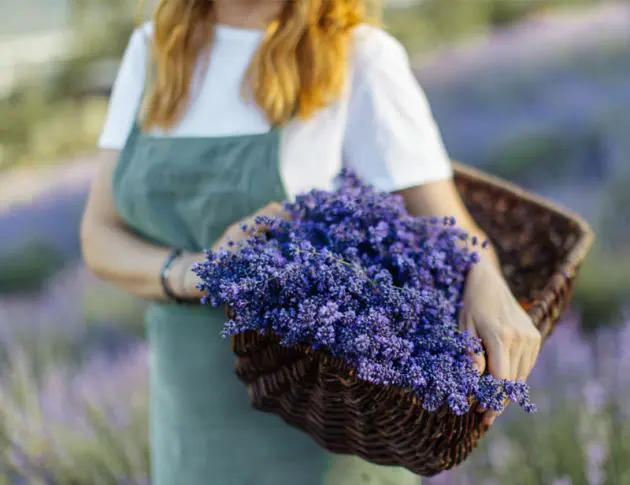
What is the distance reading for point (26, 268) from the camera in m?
3.28

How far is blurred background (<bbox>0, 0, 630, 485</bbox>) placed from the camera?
223 cm

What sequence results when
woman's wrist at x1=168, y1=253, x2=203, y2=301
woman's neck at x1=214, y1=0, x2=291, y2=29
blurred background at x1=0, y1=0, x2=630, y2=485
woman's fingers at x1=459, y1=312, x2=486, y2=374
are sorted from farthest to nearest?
blurred background at x1=0, y1=0, x2=630, y2=485, woman's neck at x1=214, y1=0, x2=291, y2=29, woman's wrist at x1=168, y1=253, x2=203, y2=301, woman's fingers at x1=459, y1=312, x2=486, y2=374

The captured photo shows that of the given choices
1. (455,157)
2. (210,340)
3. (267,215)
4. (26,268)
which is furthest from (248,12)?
(26,268)

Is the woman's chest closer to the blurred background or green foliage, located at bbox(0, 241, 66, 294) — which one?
the blurred background

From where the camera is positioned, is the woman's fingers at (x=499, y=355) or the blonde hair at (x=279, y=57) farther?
the blonde hair at (x=279, y=57)

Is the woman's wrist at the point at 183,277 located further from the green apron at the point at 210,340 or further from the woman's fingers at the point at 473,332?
the woman's fingers at the point at 473,332

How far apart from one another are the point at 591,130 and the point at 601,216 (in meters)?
0.40

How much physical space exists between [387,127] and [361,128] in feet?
0.15

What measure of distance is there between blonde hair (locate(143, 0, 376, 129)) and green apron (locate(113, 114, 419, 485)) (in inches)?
2.4

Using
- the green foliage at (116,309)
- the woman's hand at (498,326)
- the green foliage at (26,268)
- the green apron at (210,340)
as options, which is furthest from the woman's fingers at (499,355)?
the green foliage at (26,268)

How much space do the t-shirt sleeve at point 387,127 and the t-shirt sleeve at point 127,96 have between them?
0.40 meters

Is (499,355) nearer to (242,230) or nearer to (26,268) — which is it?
(242,230)

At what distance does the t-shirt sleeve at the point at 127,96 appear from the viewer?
1.39 m

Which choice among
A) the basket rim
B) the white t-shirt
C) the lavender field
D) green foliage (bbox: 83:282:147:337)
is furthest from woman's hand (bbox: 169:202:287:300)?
green foliage (bbox: 83:282:147:337)
